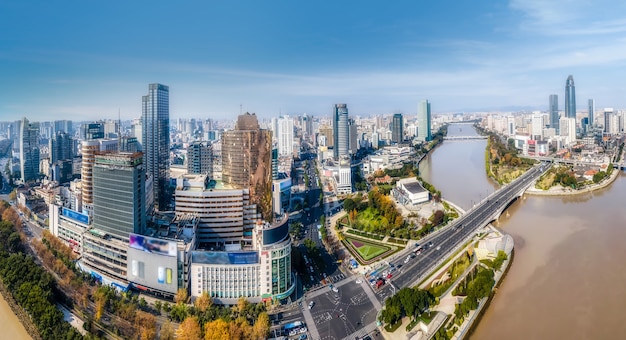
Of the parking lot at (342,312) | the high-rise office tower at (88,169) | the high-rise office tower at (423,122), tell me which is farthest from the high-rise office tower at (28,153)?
the high-rise office tower at (423,122)

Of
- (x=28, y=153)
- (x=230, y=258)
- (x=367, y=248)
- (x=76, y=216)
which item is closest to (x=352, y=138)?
(x=367, y=248)

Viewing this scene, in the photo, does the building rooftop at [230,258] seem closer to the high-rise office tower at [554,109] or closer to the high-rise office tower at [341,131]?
the high-rise office tower at [341,131]

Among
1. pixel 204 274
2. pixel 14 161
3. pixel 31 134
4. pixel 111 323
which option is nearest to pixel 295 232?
pixel 204 274

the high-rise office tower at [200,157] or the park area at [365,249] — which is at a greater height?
the high-rise office tower at [200,157]

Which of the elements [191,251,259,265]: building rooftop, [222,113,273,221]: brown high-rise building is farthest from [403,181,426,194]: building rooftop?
[191,251,259,265]: building rooftop

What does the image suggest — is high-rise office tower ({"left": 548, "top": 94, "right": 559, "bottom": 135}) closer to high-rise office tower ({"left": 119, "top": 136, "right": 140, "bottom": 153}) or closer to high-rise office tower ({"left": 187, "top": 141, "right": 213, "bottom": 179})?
high-rise office tower ({"left": 187, "top": 141, "right": 213, "bottom": 179})

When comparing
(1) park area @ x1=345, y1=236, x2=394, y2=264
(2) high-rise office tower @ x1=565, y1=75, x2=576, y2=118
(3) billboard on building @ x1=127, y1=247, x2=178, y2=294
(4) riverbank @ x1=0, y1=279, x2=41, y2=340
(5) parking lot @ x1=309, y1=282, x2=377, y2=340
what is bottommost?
(4) riverbank @ x1=0, y1=279, x2=41, y2=340

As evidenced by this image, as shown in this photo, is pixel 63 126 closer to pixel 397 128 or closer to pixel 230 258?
pixel 397 128
